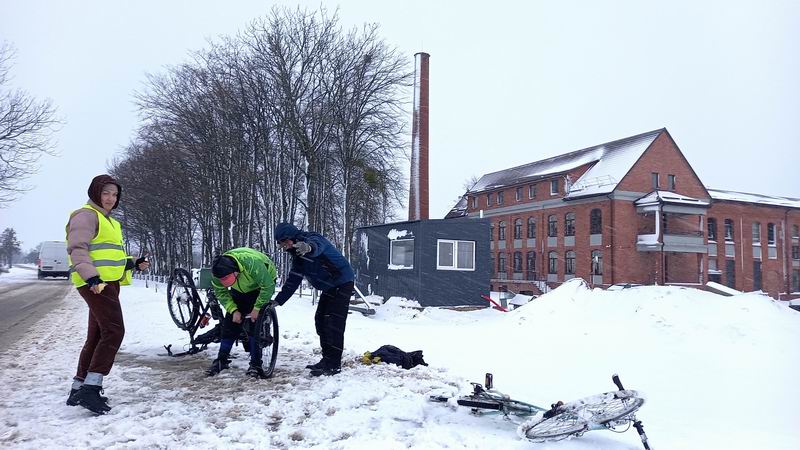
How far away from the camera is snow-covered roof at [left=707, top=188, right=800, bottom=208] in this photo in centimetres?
4179

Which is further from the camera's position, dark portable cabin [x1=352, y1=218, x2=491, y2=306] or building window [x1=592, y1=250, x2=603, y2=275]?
building window [x1=592, y1=250, x2=603, y2=275]

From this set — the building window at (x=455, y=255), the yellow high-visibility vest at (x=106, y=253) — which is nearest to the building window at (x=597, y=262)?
the building window at (x=455, y=255)

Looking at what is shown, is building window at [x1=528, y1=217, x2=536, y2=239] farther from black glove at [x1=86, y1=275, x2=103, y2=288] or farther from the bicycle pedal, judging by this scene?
black glove at [x1=86, y1=275, x2=103, y2=288]

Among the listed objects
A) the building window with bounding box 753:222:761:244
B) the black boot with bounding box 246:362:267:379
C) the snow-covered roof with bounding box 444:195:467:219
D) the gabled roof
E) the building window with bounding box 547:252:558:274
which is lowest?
the black boot with bounding box 246:362:267:379

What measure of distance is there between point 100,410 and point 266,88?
22.9 meters

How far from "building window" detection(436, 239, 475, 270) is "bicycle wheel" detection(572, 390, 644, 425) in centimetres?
1422

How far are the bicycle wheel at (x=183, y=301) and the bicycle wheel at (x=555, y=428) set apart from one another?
5136mm

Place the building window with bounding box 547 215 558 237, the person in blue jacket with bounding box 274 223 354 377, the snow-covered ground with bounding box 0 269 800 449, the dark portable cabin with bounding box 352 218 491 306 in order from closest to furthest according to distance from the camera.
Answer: the snow-covered ground with bounding box 0 269 800 449 → the person in blue jacket with bounding box 274 223 354 377 → the dark portable cabin with bounding box 352 218 491 306 → the building window with bounding box 547 215 558 237

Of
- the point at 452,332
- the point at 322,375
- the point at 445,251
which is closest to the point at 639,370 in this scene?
the point at 322,375

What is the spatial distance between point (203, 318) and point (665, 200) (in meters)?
36.6

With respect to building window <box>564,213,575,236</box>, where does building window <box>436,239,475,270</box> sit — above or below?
below

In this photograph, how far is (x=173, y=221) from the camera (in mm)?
39719

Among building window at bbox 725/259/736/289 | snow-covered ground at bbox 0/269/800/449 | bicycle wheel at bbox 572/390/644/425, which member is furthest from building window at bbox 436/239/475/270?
building window at bbox 725/259/736/289

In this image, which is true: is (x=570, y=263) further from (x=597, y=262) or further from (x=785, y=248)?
(x=785, y=248)
